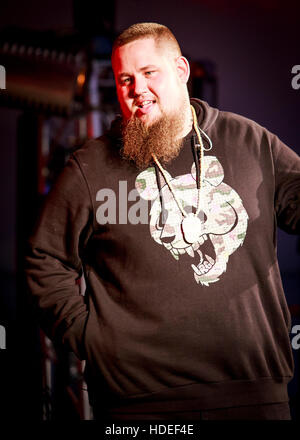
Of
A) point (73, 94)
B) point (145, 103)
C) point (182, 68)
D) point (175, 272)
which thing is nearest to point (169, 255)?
point (175, 272)

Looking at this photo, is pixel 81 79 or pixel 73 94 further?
pixel 81 79

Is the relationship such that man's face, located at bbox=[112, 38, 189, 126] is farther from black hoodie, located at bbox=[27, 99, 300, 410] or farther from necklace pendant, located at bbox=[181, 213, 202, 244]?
necklace pendant, located at bbox=[181, 213, 202, 244]

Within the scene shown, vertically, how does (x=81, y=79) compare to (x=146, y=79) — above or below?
above

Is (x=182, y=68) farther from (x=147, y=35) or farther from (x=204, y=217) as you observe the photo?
(x=204, y=217)

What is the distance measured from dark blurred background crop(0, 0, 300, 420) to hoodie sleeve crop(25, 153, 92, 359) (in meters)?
0.40

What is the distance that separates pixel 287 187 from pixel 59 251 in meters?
0.75

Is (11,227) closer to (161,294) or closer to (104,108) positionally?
(104,108)

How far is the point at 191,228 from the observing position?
1.44 meters

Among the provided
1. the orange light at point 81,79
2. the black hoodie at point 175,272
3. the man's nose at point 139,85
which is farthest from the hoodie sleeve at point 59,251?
the orange light at point 81,79

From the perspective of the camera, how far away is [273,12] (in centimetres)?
423

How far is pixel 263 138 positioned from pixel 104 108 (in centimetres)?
209

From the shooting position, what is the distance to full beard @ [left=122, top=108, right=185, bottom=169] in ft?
4.84
